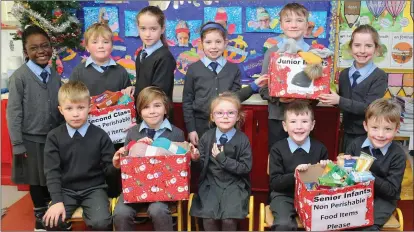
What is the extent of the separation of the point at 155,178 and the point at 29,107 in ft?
4.37

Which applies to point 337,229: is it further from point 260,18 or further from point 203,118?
point 260,18

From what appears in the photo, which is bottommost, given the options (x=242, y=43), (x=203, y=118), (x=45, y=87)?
(x=203, y=118)

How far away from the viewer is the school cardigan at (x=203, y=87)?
3.74 metres

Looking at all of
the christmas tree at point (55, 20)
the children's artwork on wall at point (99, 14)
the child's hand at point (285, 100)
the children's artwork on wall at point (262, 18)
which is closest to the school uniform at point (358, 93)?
the child's hand at point (285, 100)

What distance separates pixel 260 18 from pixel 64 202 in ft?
8.75

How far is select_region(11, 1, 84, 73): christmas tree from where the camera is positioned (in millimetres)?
4414

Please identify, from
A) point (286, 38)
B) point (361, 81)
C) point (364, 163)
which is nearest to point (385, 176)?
point (364, 163)

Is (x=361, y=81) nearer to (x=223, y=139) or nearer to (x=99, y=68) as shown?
(x=223, y=139)

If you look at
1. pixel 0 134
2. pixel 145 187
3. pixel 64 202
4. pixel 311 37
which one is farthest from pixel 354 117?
pixel 0 134

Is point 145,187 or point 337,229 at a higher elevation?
point 145,187

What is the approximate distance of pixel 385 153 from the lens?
3221mm

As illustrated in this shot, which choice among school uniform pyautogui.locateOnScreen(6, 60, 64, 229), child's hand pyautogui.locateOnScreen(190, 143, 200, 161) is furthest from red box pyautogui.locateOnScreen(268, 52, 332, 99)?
school uniform pyautogui.locateOnScreen(6, 60, 64, 229)

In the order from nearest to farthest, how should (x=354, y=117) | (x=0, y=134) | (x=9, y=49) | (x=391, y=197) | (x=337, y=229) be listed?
1. (x=337, y=229)
2. (x=391, y=197)
3. (x=354, y=117)
4. (x=0, y=134)
5. (x=9, y=49)

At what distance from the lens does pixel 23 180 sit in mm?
3844
